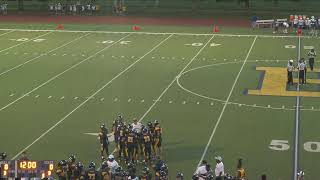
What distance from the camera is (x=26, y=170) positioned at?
11484mm

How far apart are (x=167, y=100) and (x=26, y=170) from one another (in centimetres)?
965

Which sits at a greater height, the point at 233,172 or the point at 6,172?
the point at 6,172

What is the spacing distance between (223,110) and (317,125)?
121 inches

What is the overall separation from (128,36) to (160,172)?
22.6 m

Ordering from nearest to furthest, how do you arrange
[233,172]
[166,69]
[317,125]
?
[233,172]
[317,125]
[166,69]

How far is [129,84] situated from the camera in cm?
2289

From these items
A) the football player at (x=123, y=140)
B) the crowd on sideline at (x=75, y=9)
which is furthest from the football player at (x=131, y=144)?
the crowd on sideline at (x=75, y=9)

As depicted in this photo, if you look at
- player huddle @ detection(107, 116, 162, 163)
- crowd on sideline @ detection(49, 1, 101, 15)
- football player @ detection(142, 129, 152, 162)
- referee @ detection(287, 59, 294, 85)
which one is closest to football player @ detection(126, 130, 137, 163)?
player huddle @ detection(107, 116, 162, 163)

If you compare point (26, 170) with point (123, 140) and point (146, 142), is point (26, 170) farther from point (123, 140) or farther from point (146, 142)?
point (146, 142)

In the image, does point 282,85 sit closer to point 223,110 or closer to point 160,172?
point 223,110

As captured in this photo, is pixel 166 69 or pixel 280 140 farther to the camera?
pixel 166 69

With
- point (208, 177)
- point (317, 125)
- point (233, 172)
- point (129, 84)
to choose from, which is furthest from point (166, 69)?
point (208, 177)

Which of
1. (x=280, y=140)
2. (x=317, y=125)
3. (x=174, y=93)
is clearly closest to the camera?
(x=280, y=140)

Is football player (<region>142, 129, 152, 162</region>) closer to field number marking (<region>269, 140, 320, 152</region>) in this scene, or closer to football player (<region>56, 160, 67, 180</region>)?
football player (<region>56, 160, 67, 180</region>)
